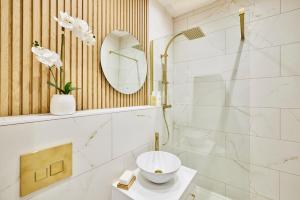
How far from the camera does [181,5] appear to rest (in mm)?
1697

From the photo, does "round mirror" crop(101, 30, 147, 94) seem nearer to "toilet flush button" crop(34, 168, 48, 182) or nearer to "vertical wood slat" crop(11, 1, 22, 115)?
"vertical wood slat" crop(11, 1, 22, 115)

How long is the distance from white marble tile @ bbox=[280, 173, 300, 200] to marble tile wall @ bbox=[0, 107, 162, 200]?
1.25m

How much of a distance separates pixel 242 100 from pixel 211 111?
31cm

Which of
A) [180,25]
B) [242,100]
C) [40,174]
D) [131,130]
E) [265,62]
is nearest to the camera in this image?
[40,174]

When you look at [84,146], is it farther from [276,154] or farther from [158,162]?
[276,154]

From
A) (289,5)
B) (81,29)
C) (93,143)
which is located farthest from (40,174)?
(289,5)

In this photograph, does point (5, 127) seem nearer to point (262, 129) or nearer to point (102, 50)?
point (102, 50)

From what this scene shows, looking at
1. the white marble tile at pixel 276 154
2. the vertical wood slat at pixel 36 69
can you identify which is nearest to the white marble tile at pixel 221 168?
the white marble tile at pixel 276 154

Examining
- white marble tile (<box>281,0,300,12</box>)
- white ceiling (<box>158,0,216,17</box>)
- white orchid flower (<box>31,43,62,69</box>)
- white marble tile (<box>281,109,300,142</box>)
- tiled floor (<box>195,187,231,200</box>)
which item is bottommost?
tiled floor (<box>195,187,231,200</box>)

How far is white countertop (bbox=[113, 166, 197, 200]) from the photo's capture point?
2.81 feet

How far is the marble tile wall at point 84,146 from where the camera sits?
54cm

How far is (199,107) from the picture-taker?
1.61 meters

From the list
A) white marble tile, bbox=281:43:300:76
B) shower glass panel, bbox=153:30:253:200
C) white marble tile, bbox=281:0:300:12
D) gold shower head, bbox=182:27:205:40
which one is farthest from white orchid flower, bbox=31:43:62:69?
white marble tile, bbox=281:0:300:12

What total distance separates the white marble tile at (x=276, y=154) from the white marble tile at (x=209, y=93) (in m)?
0.49
